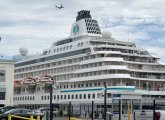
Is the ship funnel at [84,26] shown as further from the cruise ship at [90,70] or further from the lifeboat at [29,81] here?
the lifeboat at [29,81]

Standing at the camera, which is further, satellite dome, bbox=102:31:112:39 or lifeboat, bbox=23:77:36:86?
lifeboat, bbox=23:77:36:86

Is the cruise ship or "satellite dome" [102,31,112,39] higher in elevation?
"satellite dome" [102,31,112,39]

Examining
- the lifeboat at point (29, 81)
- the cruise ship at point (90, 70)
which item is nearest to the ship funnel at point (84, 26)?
the cruise ship at point (90, 70)

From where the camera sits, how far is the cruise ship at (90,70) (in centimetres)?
7088

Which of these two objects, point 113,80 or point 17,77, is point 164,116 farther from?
point 17,77

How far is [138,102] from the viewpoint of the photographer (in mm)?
56125

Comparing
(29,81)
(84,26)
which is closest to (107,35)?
(84,26)

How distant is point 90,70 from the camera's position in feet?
245

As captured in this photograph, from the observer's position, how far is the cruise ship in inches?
2790

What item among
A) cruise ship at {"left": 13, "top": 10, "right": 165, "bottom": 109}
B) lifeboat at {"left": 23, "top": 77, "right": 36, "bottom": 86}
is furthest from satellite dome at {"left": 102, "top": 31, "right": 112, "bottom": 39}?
lifeboat at {"left": 23, "top": 77, "right": 36, "bottom": 86}

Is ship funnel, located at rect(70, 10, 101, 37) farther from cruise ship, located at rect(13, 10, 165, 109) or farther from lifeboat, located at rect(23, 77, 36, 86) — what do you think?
lifeboat, located at rect(23, 77, 36, 86)

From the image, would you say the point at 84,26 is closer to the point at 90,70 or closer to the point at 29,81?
the point at 90,70

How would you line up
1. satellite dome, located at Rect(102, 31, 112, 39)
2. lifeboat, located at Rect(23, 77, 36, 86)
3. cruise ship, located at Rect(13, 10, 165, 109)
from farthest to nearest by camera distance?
lifeboat, located at Rect(23, 77, 36, 86)
satellite dome, located at Rect(102, 31, 112, 39)
cruise ship, located at Rect(13, 10, 165, 109)

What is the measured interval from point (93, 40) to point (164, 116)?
57209mm
